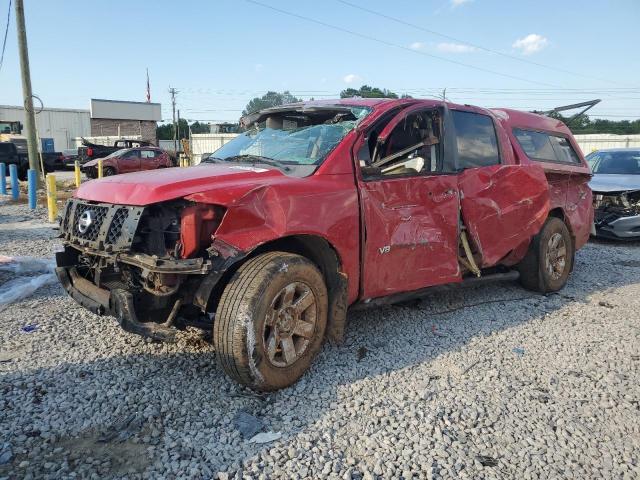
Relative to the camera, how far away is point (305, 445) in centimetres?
265

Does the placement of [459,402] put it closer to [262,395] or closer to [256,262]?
[262,395]

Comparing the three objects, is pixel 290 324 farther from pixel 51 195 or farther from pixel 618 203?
pixel 51 195

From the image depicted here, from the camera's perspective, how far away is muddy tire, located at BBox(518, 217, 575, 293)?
536 centimetres

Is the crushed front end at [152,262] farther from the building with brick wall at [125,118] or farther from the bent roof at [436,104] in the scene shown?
the building with brick wall at [125,118]

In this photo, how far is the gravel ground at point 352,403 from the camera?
2521 mm

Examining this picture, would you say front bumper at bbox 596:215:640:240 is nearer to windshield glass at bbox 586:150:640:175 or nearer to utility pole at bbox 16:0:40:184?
windshield glass at bbox 586:150:640:175

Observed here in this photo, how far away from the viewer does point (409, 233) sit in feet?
12.9

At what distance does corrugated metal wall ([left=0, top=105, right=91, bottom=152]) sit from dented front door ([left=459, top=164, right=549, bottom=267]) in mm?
52524

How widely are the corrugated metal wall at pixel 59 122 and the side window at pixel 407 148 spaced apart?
172 ft

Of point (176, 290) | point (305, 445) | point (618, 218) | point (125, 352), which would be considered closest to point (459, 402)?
point (305, 445)

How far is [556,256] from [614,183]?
4.38m

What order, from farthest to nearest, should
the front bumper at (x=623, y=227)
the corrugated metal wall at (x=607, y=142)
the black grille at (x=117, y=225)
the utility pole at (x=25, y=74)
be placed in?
1. the corrugated metal wall at (x=607, y=142)
2. the utility pole at (x=25, y=74)
3. the front bumper at (x=623, y=227)
4. the black grille at (x=117, y=225)

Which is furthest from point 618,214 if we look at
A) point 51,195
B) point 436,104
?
point 51,195

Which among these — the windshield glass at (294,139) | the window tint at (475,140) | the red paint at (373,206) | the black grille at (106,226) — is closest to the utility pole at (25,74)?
the windshield glass at (294,139)
